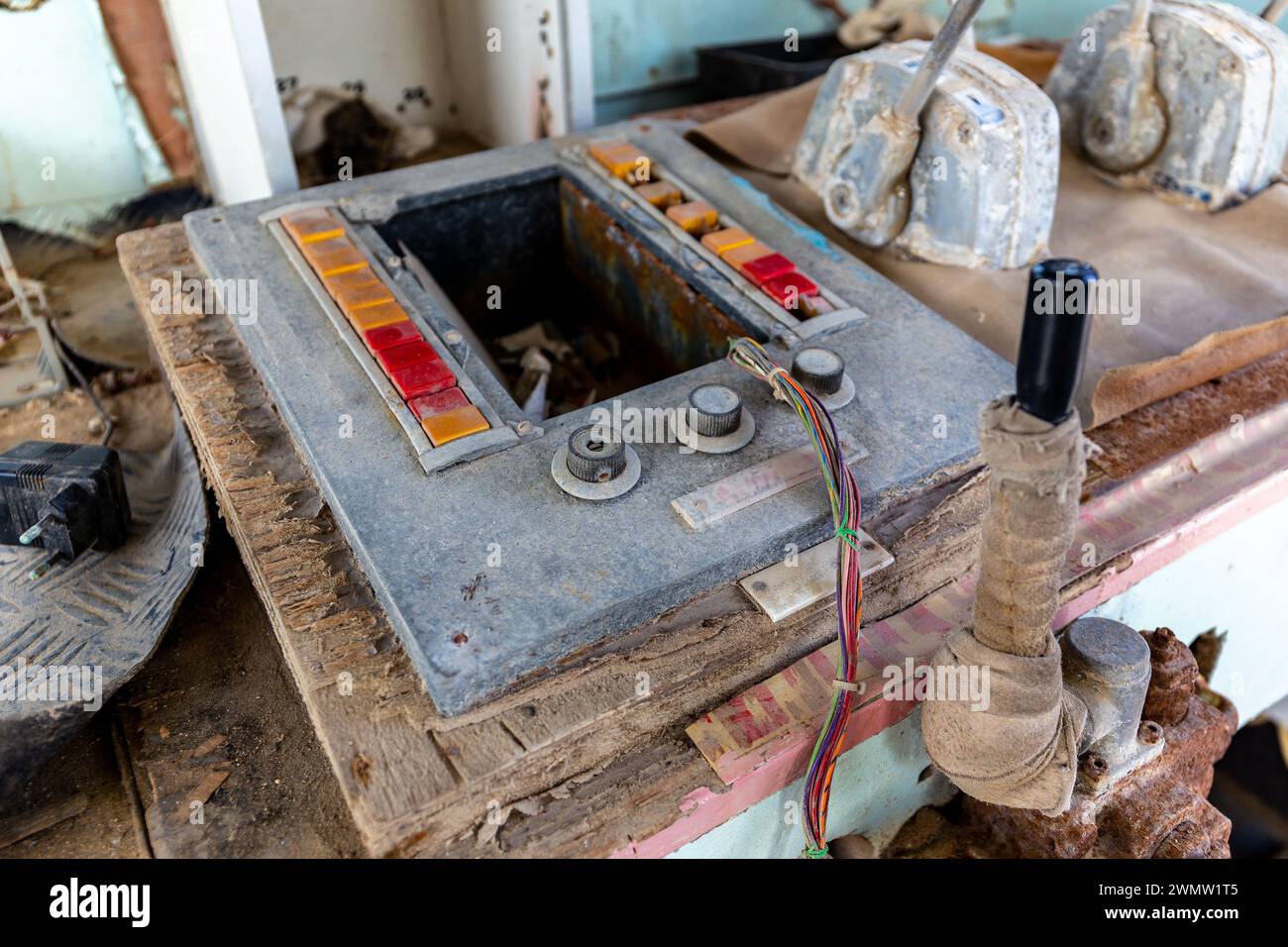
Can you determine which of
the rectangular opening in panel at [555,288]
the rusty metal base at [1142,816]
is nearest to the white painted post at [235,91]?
the rectangular opening in panel at [555,288]


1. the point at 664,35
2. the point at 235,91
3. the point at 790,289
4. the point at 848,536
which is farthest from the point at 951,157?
the point at 664,35

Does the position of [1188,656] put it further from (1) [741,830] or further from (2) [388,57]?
(2) [388,57]

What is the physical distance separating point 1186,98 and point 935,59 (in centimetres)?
67

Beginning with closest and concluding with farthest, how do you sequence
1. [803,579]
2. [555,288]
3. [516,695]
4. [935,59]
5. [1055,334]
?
[1055,334] < [516,695] < [803,579] < [935,59] < [555,288]

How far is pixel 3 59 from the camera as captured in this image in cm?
197

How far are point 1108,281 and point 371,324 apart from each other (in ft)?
4.05

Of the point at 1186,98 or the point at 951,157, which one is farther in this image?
the point at 1186,98

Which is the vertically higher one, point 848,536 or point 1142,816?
point 848,536

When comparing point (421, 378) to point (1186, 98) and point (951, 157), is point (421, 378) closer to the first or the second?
point (951, 157)

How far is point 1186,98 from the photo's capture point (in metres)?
1.84

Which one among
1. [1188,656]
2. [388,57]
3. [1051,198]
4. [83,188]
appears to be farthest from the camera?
[388,57]

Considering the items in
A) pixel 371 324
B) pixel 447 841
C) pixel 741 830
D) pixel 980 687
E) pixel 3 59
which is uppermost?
pixel 3 59

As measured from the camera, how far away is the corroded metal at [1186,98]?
5.89 feet

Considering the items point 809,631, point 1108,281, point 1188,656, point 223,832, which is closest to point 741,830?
point 809,631
